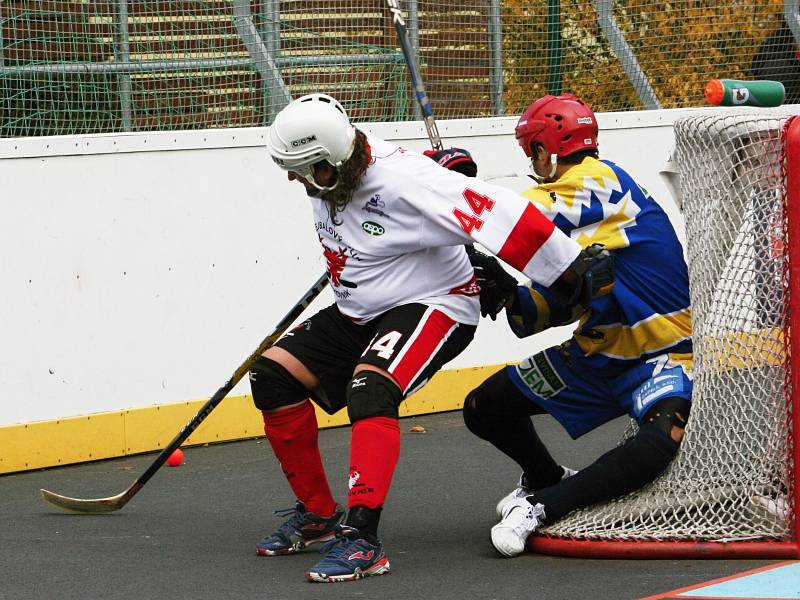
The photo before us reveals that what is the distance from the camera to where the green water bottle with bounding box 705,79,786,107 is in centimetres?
438

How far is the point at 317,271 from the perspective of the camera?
A: 7.21 metres

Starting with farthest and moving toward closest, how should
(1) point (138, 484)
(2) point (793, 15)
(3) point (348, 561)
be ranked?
(2) point (793, 15)
(1) point (138, 484)
(3) point (348, 561)

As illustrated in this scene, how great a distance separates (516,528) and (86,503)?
183 cm

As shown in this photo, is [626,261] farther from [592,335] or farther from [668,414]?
[668,414]

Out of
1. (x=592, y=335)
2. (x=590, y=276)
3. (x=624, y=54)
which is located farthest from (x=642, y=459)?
(x=624, y=54)

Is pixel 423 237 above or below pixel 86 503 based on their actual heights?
above

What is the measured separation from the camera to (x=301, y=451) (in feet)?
16.2

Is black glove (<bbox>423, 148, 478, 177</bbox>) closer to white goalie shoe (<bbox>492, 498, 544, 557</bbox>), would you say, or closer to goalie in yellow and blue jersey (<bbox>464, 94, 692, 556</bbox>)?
goalie in yellow and blue jersey (<bbox>464, 94, 692, 556</bbox>)

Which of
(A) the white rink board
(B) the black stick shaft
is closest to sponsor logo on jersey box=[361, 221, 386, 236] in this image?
(B) the black stick shaft

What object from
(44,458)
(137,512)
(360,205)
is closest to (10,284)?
(44,458)

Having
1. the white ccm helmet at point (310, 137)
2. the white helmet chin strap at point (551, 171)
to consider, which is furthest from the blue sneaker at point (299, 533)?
the white helmet chin strap at point (551, 171)

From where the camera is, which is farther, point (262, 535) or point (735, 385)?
point (262, 535)

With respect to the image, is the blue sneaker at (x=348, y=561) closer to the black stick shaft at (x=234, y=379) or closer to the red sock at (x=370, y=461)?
the red sock at (x=370, y=461)

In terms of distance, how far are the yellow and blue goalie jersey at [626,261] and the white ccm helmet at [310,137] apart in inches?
25.9
